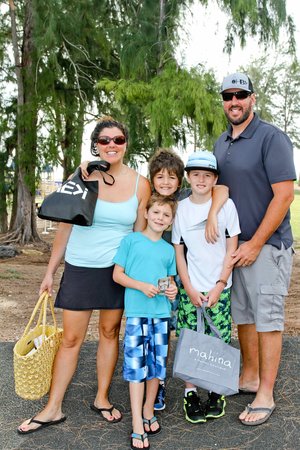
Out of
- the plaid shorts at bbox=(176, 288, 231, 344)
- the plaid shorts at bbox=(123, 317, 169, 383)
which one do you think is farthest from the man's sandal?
the plaid shorts at bbox=(123, 317, 169, 383)

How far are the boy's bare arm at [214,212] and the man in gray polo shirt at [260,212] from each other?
130 mm

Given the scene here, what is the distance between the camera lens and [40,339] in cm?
253

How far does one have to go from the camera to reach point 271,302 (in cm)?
259

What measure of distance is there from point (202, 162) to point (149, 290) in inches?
27.0

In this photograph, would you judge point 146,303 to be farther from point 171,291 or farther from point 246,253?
point 246,253

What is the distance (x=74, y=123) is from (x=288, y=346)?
7.53 m

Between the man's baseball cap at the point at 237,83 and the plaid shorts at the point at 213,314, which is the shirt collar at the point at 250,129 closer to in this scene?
the man's baseball cap at the point at 237,83

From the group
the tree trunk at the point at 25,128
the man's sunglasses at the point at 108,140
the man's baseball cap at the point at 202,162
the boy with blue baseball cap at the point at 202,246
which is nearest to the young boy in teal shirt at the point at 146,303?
the boy with blue baseball cap at the point at 202,246

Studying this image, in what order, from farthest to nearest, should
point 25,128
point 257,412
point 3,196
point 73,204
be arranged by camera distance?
point 3,196
point 25,128
point 257,412
point 73,204

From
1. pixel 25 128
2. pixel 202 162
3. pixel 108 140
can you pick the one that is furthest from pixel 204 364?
pixel 25 128

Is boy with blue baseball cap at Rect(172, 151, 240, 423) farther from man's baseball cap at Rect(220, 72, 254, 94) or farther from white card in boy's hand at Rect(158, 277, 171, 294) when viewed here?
man's baseball cap at Rect(220, 72, 254, 94)

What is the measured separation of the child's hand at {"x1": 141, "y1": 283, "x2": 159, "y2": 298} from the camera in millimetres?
2328

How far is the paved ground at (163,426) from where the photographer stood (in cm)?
237

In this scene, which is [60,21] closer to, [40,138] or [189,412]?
[40,138]
